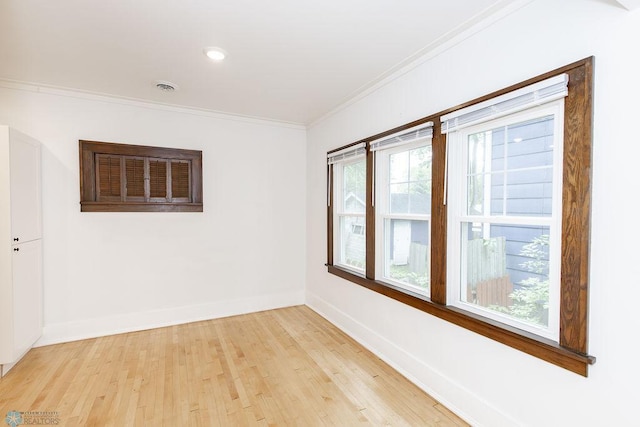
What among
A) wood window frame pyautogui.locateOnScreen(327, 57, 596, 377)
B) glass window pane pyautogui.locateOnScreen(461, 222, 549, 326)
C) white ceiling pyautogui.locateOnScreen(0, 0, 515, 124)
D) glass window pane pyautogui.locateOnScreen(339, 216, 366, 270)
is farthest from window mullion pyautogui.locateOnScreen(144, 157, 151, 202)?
wood window frame pyautogui.locateOnScreen(327, 57, 596, 377)

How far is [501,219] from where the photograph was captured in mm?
1924

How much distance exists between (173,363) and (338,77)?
9.95ft

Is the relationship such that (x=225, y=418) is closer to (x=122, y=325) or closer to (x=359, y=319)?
(x=359, y=319)

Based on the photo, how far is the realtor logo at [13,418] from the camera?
6.52 feet

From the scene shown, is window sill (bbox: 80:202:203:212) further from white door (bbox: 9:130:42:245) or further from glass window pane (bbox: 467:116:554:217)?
glass window pane (bbox: 467:116:554:217)

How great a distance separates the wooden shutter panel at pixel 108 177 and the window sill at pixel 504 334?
3081 millimetres

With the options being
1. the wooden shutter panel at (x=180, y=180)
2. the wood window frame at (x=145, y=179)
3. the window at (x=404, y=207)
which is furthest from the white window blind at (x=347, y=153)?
the wooden shutter panel at (x=180, y=180)

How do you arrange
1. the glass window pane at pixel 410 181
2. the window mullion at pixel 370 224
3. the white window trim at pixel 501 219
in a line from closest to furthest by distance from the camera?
the white window trim at pixel 501 219 → the glass window pane at pixel 410 181 → the window mullion at pixel 370 224

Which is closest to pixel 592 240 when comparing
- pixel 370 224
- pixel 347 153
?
pixel 370 224

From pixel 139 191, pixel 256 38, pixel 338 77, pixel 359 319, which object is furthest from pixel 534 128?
pixel 139 191

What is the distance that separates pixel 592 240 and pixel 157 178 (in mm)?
3854

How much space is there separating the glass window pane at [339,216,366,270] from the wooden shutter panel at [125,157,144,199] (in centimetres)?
237

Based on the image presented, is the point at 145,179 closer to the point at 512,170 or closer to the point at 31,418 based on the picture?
the point at 31,418

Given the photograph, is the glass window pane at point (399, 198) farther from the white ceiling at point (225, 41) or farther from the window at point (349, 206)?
the white ceiling at point (225, 41)
